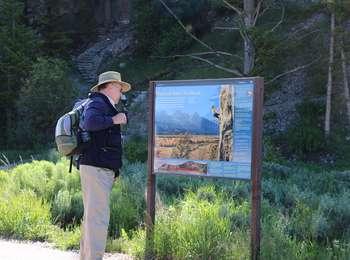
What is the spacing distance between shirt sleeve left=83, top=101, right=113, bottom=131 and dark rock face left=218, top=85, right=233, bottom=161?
3.99ft

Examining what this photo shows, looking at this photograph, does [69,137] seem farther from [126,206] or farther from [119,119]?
[126,206]

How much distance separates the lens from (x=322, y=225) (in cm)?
723

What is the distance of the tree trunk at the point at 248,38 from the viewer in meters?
22.0

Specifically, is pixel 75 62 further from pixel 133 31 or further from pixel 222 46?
pixel 222 46

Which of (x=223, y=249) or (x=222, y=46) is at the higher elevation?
(x=222, y=46)

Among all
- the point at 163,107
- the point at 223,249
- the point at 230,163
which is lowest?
the point at 223,249

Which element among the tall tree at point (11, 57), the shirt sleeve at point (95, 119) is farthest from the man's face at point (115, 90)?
the tall tree at point (11, 57)

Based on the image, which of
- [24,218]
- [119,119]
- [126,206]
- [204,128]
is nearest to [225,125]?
[204,128]

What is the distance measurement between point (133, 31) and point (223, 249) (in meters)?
31.8

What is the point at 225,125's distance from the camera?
6418 mm

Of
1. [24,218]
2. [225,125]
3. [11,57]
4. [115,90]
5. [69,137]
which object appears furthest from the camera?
[11,57]

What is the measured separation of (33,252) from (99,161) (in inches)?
84.5

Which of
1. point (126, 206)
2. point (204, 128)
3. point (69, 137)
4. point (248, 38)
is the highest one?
point (248, 38)

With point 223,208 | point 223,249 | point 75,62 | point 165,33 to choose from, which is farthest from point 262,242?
point 75,62
